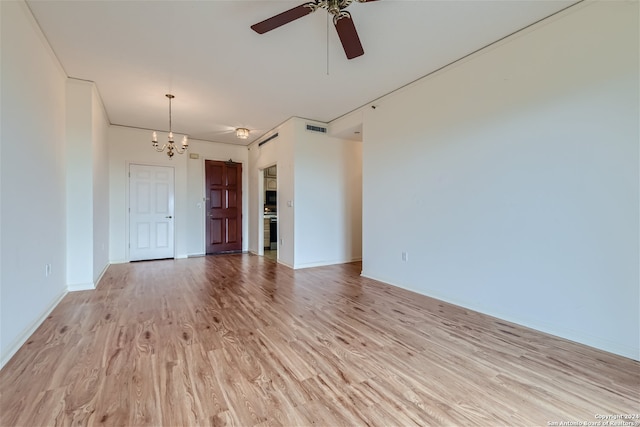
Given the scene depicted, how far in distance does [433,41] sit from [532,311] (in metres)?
2.75

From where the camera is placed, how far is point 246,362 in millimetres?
1926

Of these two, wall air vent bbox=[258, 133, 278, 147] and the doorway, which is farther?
the doorway

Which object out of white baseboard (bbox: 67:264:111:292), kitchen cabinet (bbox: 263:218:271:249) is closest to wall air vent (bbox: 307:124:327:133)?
kitchen cabinet (bbox: 263:218:271:249)

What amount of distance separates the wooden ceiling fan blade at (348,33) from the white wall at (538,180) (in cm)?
145

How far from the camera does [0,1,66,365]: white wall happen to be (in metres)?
1.96

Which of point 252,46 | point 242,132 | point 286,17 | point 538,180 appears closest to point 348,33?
point 286,17

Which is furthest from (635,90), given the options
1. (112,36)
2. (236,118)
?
(236,118)

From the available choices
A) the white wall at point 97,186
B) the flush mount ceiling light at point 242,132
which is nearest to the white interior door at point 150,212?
the white wall at point 97,186

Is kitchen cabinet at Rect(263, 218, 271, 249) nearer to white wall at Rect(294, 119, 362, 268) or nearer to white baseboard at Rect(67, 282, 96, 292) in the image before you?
white wall at Rect(294, 119, 362, 268)

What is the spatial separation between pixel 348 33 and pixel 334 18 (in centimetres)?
19

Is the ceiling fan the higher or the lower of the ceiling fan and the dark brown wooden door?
the higher

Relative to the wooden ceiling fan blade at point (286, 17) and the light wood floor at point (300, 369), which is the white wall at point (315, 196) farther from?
the wooden ceiling fan blade at point (286, 17)

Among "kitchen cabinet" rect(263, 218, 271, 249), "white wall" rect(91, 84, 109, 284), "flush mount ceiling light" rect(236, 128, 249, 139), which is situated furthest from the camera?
"kitchen cabinet" rect(263, 218, 271, 249)

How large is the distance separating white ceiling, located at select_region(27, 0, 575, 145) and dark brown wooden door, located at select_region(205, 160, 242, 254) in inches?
97.9
